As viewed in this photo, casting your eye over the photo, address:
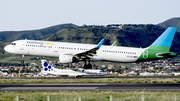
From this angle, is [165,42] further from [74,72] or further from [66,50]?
[74,72]

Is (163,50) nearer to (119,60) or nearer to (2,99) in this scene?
(119,60)

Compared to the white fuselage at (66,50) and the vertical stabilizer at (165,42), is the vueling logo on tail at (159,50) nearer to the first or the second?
the vertical stabilizer at (165,42)

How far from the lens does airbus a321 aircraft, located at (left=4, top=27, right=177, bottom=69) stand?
171ft

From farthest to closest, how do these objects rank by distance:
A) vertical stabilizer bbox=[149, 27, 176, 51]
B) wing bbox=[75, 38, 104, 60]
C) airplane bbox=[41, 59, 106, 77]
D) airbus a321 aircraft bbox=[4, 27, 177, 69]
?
airplane bbox=[41, 59, 106, 77], vertical stabilizer bbox=[149, 27, 176, 51], airbus a321 aircraft bbox=[4, 27, 177, 69], wing bbox=[75, 38, 104, 60]

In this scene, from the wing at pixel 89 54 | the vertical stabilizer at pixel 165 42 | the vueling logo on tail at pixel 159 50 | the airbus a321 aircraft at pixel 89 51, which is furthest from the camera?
the vertical stabilizer at pixel 165 42

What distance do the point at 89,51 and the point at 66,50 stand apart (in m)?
4.61

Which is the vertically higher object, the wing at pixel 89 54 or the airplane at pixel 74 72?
the wing at pixel 89 54

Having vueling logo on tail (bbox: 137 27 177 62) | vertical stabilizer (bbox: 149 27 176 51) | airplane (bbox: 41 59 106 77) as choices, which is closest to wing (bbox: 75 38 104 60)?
vueling logo on tail (bbox: 137 27 177 62)

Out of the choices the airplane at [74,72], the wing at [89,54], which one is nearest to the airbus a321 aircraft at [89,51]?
the wing at [89,54]

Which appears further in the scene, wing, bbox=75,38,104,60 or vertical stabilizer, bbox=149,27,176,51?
vertical stabilizer, bbox=149,27,176,51

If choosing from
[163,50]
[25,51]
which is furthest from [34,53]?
[163,50]

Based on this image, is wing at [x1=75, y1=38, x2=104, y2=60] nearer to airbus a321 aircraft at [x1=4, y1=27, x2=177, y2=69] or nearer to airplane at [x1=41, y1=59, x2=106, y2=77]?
airbus a321 aircraft at [x1=4, y1=27, x2=177, y2=69]

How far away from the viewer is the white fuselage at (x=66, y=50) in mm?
52281

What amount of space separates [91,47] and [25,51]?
1269 cm
